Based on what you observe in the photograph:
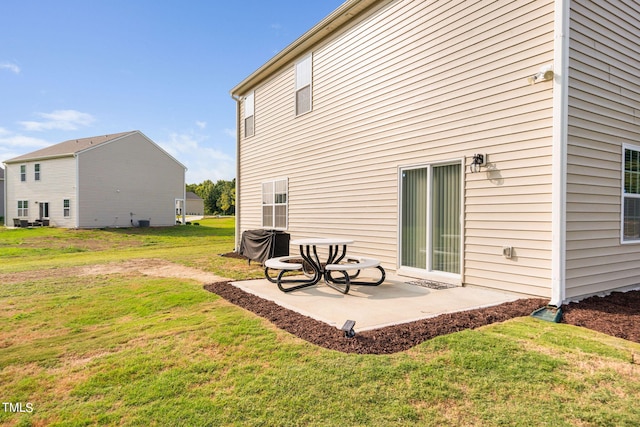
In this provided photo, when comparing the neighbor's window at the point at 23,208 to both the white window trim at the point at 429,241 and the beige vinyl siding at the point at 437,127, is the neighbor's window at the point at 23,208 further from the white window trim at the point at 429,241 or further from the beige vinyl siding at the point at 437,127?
the white window trim at the point at 429,241

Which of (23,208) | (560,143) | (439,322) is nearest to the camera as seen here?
(439,322)

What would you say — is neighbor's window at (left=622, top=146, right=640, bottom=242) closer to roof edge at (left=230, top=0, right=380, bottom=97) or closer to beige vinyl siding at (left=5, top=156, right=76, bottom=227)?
roof edge at (left=230, top=0, right=380, bottom=97)

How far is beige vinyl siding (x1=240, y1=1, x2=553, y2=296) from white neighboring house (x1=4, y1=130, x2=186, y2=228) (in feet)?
65.3

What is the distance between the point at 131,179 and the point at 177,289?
2249cm

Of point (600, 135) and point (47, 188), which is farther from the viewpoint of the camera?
point (47, 188)

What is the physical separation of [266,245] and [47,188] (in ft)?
80.4

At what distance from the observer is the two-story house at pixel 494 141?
473cm

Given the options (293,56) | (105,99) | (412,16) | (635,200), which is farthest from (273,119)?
(105,99)

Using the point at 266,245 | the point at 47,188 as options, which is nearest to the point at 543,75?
the point at 266,245

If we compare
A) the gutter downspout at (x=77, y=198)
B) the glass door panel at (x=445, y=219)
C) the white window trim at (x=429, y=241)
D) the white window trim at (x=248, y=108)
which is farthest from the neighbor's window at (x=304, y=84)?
the gutter downspout at (x=77, y=198)

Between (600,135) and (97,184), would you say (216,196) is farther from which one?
(600,135)

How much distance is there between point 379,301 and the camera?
16.2ft

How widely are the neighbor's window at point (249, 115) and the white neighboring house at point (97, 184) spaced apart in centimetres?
1635

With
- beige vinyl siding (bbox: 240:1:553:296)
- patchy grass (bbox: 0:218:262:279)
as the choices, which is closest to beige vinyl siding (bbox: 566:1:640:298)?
beige vinyl siding (bbox: 240:1:553:296)
